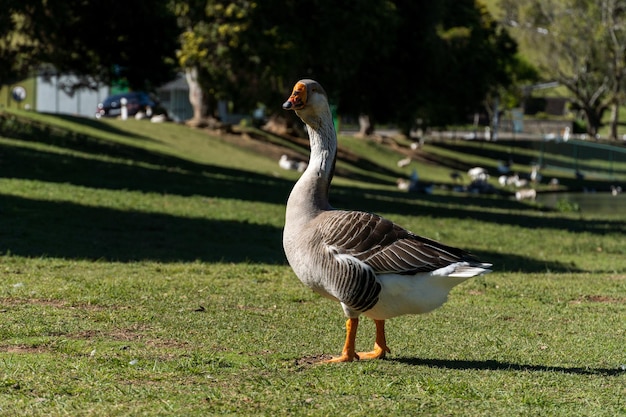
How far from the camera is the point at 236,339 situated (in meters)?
9.23

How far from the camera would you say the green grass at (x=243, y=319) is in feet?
23.1

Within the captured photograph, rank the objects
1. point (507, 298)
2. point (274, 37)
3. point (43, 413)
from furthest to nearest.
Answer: point (274, 37) → point (507, 298) → point (43, 413)

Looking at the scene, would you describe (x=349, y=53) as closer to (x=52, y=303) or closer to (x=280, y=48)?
(x=280, y=48)

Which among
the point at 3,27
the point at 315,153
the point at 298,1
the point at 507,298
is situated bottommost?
the point at 507,298

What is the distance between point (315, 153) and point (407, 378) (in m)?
2.03

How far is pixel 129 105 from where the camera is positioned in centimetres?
6725

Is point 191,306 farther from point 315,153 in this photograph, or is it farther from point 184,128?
point 184,128

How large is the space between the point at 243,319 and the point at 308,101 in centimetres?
269

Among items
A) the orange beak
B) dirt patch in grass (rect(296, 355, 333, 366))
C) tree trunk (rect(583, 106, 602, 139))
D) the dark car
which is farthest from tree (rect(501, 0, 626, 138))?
dirt patch in grass (rect(296, 355, 333, 366))

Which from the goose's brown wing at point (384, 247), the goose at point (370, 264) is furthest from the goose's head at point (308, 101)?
the goose's brown wing at point (384, 247)

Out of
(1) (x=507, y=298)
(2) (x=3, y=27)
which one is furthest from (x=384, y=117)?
(1) (x=507, y=298)

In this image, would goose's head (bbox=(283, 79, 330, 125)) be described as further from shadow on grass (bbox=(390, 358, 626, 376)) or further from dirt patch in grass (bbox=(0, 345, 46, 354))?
dirt patch in grass (bbox=(0, 345, 46, 354))

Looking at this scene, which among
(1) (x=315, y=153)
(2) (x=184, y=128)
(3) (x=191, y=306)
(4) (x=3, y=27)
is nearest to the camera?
(1) (x=315, y=153)

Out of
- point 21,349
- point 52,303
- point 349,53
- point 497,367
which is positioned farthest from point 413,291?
point 349,53
